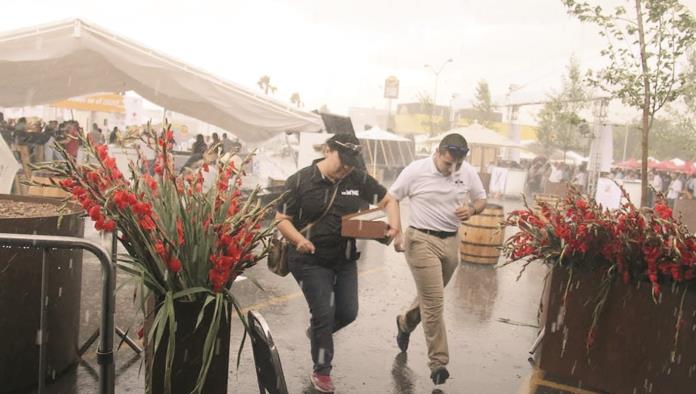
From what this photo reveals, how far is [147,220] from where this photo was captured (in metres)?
2.52

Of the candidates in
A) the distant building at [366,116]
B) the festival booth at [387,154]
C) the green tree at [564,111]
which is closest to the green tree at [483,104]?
the green tree at [564,111]

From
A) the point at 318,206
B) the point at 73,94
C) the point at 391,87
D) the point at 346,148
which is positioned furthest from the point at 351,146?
the point at 391,87

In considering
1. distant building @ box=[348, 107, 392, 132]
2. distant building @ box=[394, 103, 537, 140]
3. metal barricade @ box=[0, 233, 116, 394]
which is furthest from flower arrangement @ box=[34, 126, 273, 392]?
distant building @ box=[348, 107, 392, 132]

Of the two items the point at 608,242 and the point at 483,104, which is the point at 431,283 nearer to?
the point at 608,242

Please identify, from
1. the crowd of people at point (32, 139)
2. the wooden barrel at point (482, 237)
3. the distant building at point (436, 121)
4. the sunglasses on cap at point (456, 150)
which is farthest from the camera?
the distant building at point (436, 121)

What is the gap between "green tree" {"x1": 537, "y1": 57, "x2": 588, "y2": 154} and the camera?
111 ft

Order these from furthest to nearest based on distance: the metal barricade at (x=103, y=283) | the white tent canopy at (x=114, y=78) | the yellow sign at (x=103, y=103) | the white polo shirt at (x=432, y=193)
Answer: the yellow sign at (x=103, y=103), the white tent canopy at (x=114, y=78), the white polo shirt at (x=432, y=193), the metal barricade at (x=103, y=283)

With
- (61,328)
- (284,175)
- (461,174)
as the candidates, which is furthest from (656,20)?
(284,175)

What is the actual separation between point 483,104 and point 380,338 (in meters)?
48.5

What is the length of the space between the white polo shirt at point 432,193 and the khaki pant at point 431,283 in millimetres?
124

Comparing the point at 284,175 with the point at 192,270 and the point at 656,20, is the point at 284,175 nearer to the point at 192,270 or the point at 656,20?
the point at 656,20

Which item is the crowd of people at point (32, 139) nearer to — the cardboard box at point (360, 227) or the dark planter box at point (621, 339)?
the cardboard box at point (360, 227)

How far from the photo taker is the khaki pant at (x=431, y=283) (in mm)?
4590

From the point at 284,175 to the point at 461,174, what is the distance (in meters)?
11.0
